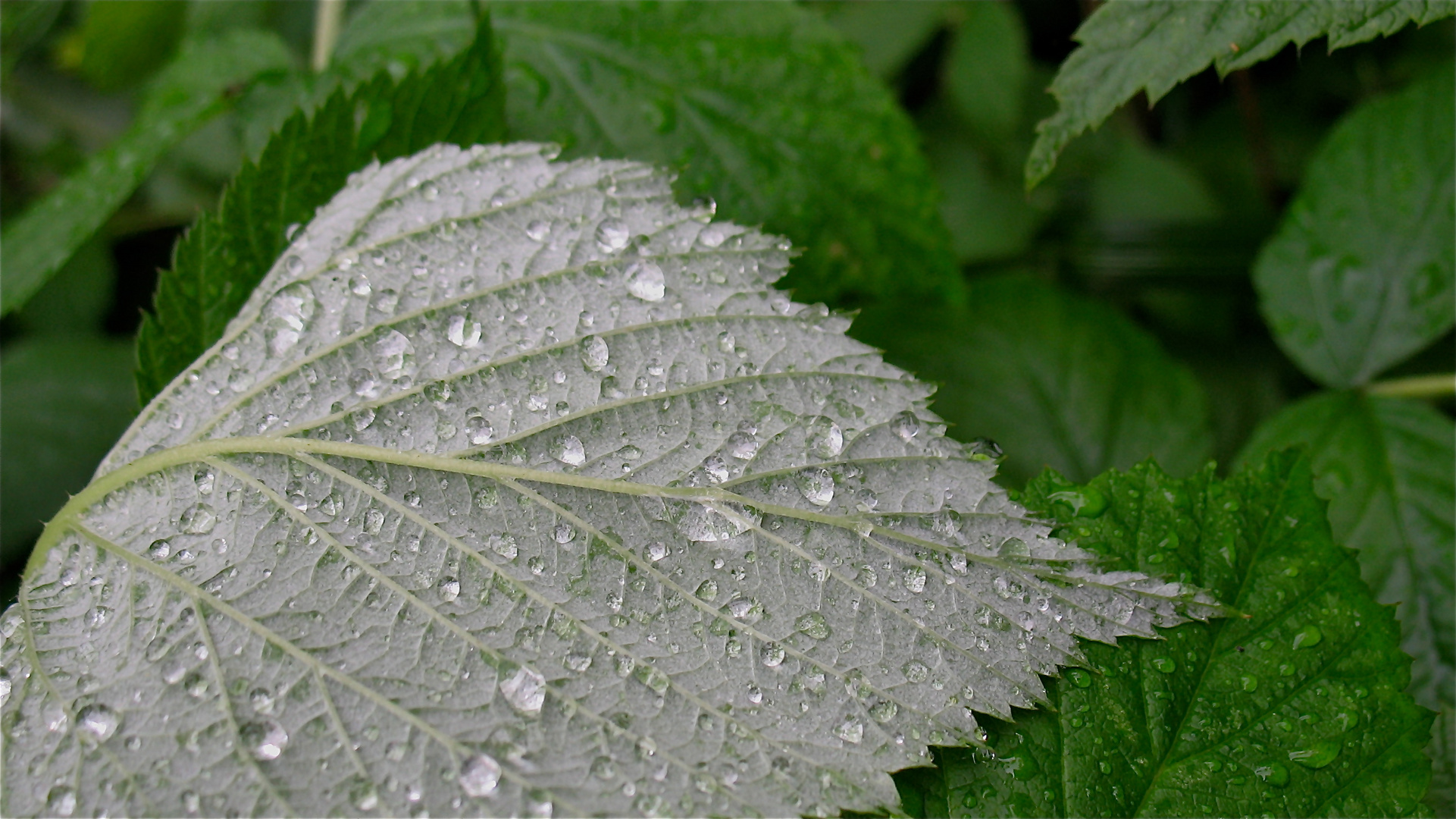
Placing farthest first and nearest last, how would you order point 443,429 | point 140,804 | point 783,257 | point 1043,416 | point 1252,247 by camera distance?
1. point 1252,247
2. point 1043,416
3. point 783,257
4. point 443,429
5. point 140,804

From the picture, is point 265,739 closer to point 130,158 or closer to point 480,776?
point 480,776

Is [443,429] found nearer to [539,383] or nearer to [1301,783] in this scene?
[539,383]

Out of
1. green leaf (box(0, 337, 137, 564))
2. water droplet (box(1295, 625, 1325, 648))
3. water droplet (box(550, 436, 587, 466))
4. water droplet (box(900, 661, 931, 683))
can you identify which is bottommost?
green leaf (box(0, 337, 137, 564))

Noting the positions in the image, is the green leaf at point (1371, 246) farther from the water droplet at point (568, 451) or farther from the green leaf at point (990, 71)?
the water droplet at point (568, 451)

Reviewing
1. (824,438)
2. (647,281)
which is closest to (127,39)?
(647,281)

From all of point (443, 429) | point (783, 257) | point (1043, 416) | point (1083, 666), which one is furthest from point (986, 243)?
point (443, 429)

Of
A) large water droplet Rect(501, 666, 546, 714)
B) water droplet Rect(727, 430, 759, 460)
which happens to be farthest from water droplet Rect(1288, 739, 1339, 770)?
large water droplet Rect(501, 666, 546, 714)

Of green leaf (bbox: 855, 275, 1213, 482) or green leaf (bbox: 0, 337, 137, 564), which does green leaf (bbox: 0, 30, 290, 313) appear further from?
green leaf (bbox: 855, 275, 1213, 482)
